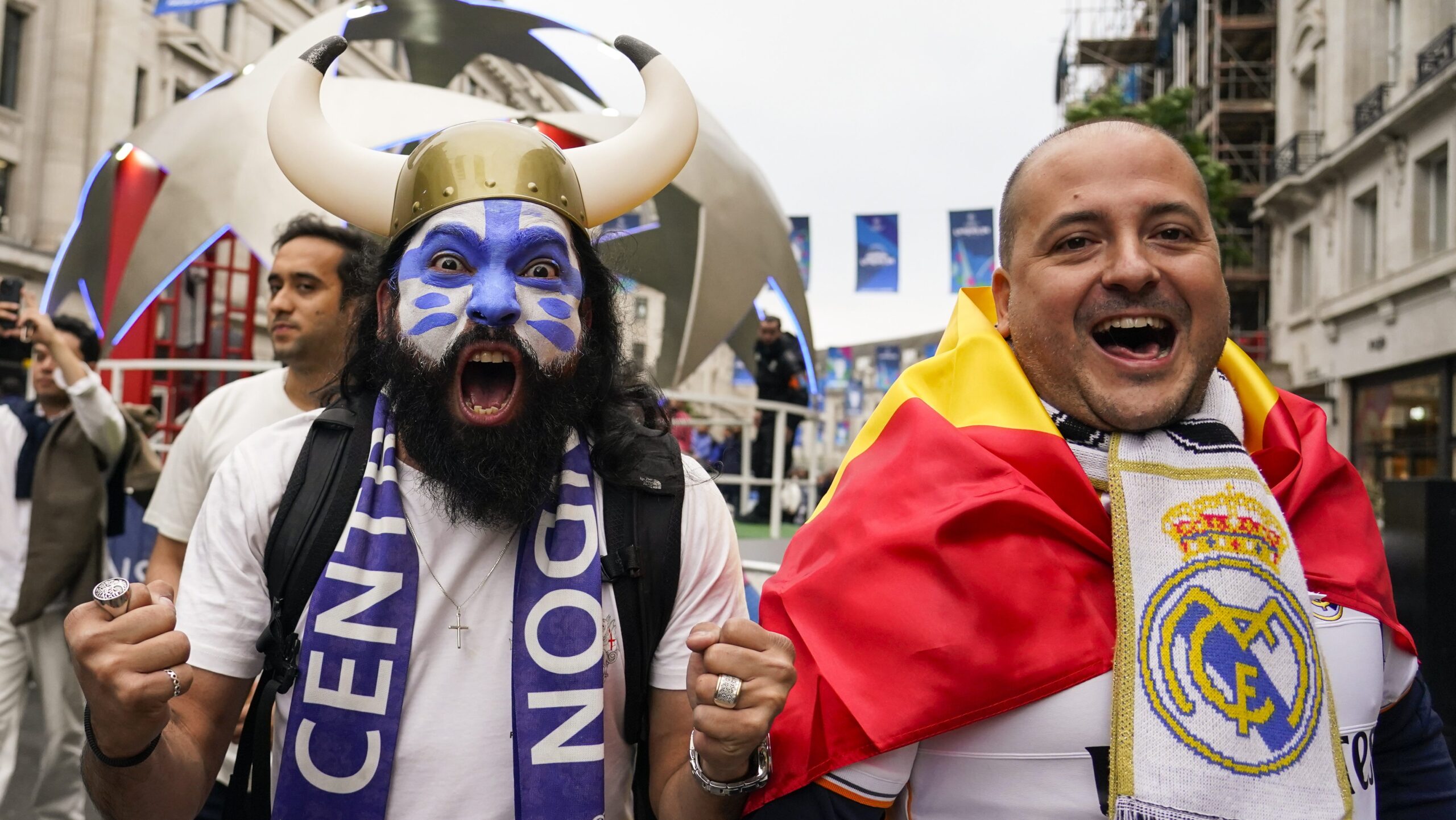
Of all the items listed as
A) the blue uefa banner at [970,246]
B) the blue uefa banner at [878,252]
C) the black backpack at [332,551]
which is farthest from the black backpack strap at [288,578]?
the blue uefa banner at [878,252]

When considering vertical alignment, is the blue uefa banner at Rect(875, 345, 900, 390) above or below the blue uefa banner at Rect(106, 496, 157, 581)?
above

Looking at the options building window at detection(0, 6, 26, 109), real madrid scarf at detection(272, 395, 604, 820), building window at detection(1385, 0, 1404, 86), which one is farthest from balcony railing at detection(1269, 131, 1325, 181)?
building window at detection(0, 6, 26, 109)

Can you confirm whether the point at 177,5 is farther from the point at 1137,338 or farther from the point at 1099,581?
the point at 1099,581

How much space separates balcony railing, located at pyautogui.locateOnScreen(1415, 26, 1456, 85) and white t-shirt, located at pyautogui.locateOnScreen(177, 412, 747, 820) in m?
18.6

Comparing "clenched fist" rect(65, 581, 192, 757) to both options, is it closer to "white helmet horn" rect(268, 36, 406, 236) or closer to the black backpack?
the black backpack

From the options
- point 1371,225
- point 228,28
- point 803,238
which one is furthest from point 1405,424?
point 228,28

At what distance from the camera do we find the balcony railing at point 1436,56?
15812 mm

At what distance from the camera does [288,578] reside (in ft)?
5.90

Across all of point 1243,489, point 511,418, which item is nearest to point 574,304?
point 511,418

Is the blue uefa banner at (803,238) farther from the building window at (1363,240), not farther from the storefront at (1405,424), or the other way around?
the building window at (1363,240)

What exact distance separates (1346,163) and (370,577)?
22.7 m

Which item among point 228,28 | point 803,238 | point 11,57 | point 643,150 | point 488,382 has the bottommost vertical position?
point 488,382

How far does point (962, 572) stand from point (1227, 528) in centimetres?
46

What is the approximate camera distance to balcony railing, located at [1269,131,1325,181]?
22.2m
